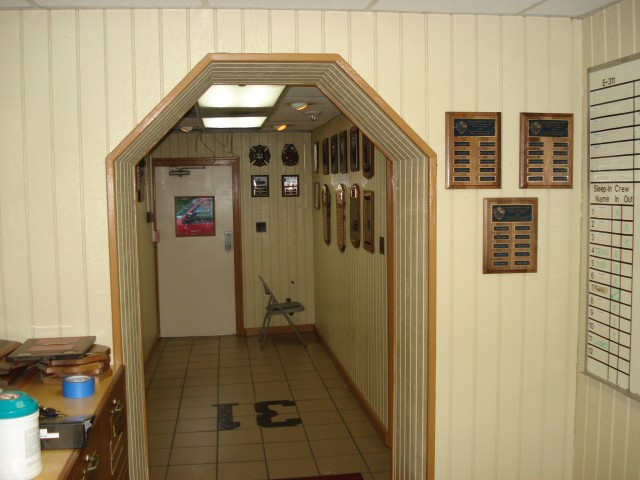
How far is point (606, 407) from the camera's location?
2.89 m

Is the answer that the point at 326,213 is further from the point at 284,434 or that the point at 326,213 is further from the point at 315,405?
the point at 284,434

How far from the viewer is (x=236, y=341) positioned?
25.8 feet

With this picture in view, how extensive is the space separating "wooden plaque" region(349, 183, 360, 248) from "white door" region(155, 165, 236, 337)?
9.59 ft

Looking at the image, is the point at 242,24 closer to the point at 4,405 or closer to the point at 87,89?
the point at 87,89

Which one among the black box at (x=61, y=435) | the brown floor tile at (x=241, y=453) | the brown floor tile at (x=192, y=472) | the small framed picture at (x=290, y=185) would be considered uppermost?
the small framed picture at (x=290, y=185)

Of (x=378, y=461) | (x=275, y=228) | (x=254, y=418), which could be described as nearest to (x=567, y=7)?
(x=378, y=461)

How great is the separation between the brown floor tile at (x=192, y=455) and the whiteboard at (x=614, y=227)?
2658 millimetres

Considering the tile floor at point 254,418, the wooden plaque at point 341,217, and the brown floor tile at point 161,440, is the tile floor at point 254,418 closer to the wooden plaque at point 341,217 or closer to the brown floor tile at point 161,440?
the brown floor tile at point 161,440

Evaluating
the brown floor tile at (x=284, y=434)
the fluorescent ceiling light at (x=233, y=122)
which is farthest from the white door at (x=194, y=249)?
the brown floor tile at (x=284, y=434)

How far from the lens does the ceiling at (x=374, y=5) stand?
265 centimetres

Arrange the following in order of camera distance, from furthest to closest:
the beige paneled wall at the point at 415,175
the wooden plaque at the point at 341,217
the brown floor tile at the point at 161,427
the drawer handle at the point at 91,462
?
the wooden plaque at the point at 341,217 < the brown floor tile at the point at 161,427 < the beige paneled wall at the point at 415,175 < the drawer handle at the point at 91,462

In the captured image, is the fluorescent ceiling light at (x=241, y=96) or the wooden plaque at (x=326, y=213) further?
the wooden plaque at (x=326, y=213)

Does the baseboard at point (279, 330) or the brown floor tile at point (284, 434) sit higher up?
the baseboard at point (279, 330)

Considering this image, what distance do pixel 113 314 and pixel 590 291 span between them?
2.20 m
